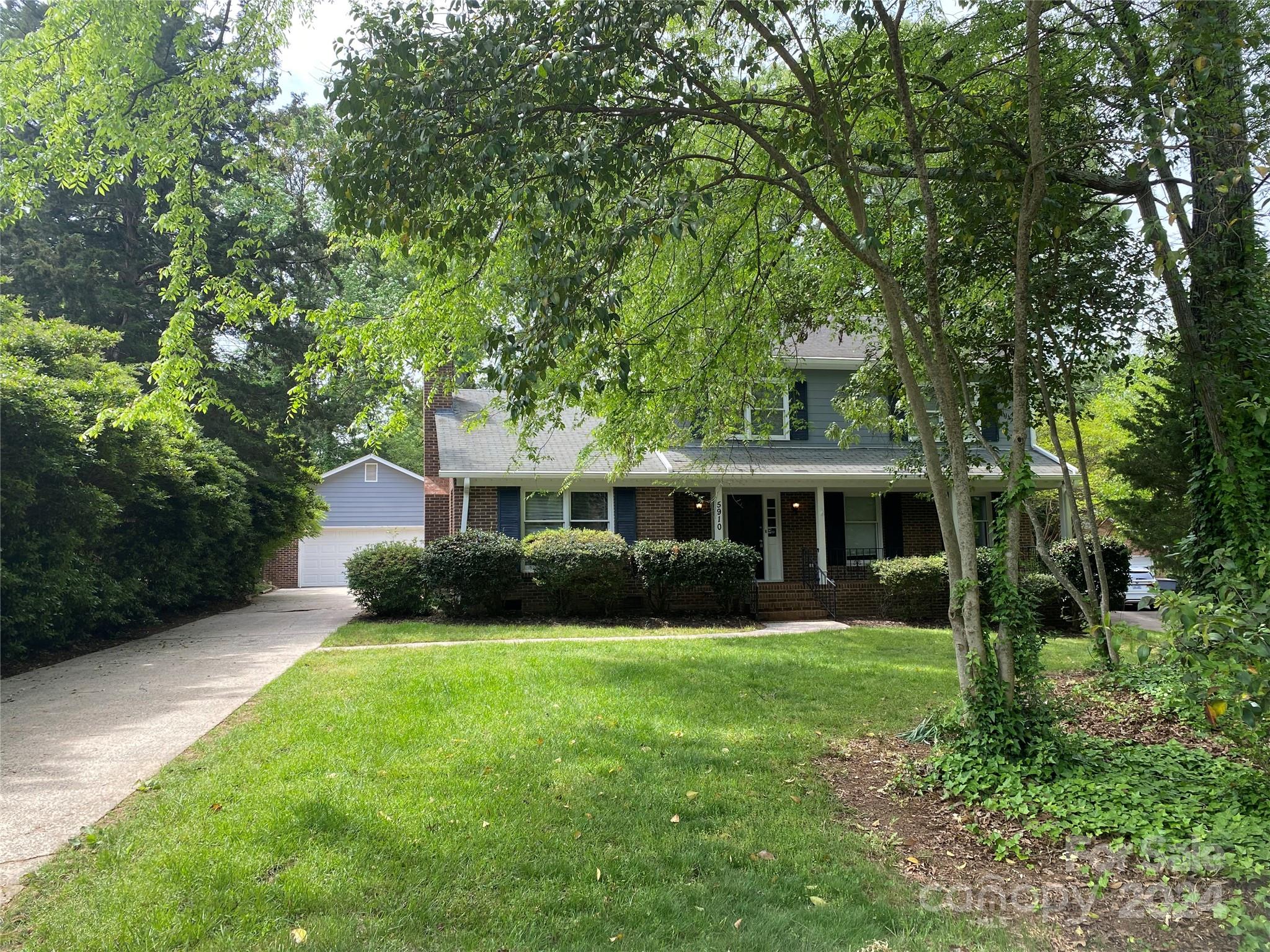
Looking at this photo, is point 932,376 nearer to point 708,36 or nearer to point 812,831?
point 812,831

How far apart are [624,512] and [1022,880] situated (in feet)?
39.4

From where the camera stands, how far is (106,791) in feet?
15.0

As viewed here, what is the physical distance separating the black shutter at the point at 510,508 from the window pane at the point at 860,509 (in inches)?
295

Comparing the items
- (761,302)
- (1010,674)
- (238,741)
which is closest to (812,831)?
(1010,674)

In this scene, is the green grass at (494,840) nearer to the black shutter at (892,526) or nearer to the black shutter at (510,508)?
the black shutter at (510,508)

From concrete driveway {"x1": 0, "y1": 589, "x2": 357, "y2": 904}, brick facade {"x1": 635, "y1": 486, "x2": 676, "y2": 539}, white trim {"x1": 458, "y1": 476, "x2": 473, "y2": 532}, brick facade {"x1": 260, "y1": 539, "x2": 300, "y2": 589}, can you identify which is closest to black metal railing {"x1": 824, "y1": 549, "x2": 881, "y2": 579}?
brick facade {"x1": 635, "y1": 486, "x2": 676, "y2": 539}

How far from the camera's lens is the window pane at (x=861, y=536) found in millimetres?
17125

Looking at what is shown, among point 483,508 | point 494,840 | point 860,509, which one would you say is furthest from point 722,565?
point 494,840

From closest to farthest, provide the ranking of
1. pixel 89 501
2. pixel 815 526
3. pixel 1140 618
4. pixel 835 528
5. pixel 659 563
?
1. pixel 89 501
2. pixel 659 563
3. pixel 1140 618
4. pixel 815 526
5. pixel 835 528

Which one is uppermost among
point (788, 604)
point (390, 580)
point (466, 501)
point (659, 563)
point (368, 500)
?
point (368, 500)

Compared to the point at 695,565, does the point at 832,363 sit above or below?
above

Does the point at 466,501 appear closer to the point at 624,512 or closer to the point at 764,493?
the point at 624,512

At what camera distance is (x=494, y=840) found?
391 cm

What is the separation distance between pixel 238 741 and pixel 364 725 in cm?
89
